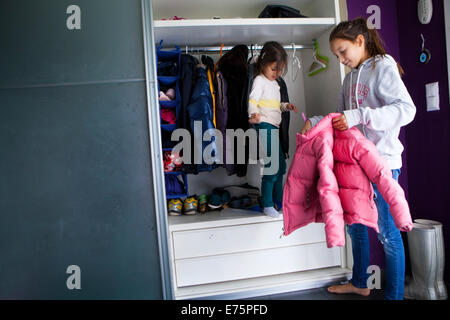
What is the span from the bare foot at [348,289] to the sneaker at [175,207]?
44.7 inches

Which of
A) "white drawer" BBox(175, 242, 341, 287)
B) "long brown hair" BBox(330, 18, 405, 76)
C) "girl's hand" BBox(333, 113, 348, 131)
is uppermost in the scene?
"long brown hair" BBox(330, 18, 405, 76)

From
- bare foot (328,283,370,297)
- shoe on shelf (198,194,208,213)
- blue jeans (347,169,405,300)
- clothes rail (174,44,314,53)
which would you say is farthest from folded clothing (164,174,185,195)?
blue jeans (347,169,405,300)

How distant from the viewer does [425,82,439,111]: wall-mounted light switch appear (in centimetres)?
169

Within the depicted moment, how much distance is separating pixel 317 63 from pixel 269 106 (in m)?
0.48

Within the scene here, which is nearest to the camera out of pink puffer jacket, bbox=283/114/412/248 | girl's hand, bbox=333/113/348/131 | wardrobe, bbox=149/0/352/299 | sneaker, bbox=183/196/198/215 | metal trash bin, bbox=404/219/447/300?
pink puffer jacket, bbox=283/114/412/248

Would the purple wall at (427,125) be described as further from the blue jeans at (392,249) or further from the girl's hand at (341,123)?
the girl's hand at (341,123)

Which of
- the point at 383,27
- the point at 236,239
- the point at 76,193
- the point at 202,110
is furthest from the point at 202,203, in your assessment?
the point at 383,27

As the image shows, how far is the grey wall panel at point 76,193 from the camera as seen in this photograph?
4.94ft

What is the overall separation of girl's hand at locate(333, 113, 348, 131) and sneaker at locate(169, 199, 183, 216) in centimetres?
126

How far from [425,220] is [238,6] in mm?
1925

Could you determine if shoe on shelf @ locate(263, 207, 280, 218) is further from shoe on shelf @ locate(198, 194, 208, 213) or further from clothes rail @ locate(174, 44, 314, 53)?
clothes rail @ locate(174, 44, 314, 53)

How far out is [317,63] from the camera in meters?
2.09

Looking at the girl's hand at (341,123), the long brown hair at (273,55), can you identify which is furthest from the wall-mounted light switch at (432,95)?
the long brown hair at (273,55)
